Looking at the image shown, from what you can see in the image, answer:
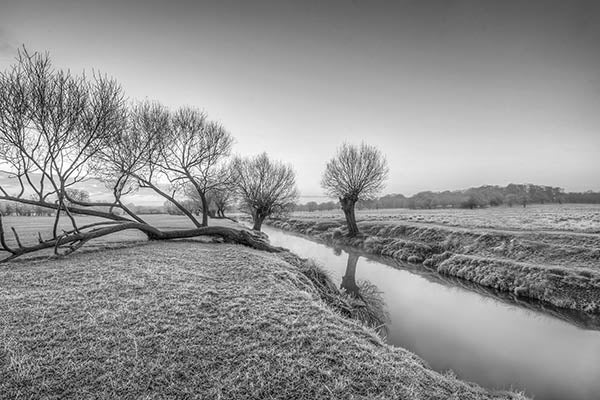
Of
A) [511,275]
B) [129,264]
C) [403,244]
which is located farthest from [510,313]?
[129,264]

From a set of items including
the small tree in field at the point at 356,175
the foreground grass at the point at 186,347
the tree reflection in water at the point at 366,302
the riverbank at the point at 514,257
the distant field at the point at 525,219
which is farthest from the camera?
the small tree in field at the point at 356,175

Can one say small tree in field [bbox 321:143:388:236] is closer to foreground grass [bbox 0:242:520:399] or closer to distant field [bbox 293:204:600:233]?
distant field [bbox 293:204:600:233]

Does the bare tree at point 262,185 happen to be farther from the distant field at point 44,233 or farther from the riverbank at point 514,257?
the riverbank at point 514,257

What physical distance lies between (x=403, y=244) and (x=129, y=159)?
21.0 metres

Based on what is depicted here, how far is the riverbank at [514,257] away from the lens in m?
11.4

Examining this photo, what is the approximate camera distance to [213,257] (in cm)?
958

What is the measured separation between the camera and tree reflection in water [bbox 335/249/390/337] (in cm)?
881

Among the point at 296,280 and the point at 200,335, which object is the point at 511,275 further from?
the point at 200,335

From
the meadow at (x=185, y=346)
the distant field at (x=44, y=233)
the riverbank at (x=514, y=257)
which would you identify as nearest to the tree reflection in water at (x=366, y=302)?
the meadow at (x=185, y=346)

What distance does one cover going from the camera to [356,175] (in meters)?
26.1

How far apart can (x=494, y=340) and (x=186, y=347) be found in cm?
1006

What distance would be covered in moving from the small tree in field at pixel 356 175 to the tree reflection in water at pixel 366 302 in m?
11.2

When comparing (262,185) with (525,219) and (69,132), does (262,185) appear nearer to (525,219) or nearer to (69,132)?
(69,132)

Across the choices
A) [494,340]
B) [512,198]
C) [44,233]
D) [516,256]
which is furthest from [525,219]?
[512,198]
